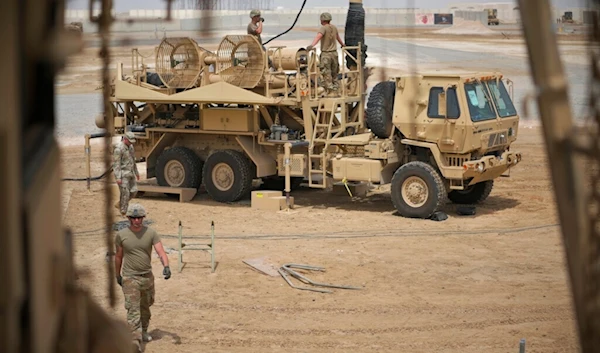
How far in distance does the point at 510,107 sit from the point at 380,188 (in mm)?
3685

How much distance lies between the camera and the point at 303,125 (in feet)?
65.6

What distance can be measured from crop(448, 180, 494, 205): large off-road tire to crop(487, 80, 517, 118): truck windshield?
1.35m

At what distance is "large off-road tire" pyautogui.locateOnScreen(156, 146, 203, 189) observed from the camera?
20.7 metres

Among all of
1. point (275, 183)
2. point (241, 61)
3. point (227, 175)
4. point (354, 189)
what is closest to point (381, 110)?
point (241, 61)

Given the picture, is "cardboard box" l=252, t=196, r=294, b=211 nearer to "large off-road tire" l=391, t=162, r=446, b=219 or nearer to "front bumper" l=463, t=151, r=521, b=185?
"large off-road tire" l=391, t=162, r=446, b=219

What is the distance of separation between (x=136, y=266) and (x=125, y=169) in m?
6.88

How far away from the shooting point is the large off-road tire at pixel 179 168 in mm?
20688

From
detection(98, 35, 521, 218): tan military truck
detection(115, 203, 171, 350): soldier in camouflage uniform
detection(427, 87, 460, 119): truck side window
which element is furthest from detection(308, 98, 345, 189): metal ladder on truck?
detection(115, 203, 171, 350): soldier in camouflage uniform

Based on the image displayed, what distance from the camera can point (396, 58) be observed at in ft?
187

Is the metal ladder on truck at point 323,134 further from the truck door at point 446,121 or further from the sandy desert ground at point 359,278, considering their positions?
the truck door at point 446,121

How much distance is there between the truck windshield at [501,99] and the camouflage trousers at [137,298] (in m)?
9.20

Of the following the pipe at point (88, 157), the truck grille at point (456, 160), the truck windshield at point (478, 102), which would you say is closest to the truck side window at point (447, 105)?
the truck windshield at point (478, 102)

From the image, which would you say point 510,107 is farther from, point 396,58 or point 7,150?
point 396,58

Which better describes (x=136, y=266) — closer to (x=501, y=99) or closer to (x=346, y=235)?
(x=346, y=235)
